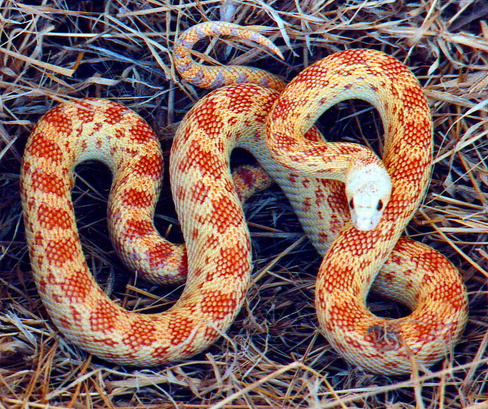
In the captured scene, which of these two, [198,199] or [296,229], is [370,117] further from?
[198,199]

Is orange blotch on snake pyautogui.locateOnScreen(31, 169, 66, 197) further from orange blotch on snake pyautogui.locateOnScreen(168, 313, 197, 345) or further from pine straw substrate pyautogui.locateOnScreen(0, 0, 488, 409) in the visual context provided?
orange blotch on snake pyautogui.locateOnScreen(168, 313, 197, 345)

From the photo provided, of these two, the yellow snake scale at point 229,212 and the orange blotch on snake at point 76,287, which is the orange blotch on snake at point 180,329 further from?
the orange blotch on snake at point 76,287

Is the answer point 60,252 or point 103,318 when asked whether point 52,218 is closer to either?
point 60,252

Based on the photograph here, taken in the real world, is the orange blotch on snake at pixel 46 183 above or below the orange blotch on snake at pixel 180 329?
above

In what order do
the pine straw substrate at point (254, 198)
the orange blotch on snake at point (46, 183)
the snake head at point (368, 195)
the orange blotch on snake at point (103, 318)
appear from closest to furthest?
the pine straw substrate at point (254, 198) < the orange blotch on snake at point (103, 318) < the snake head at point (368, 195) < the orange blotch on snake at point (46, 183)

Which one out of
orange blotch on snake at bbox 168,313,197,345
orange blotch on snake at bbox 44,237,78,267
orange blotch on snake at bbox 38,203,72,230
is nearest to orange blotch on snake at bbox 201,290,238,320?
orange blotch on snake at bbox 168,313,197,345

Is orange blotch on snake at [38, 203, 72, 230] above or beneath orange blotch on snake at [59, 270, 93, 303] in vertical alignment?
above

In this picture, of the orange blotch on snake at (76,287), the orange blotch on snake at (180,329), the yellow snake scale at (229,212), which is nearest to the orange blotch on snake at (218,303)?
the yellow snake scale at (229,212)

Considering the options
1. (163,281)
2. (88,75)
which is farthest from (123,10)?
(163,281)
